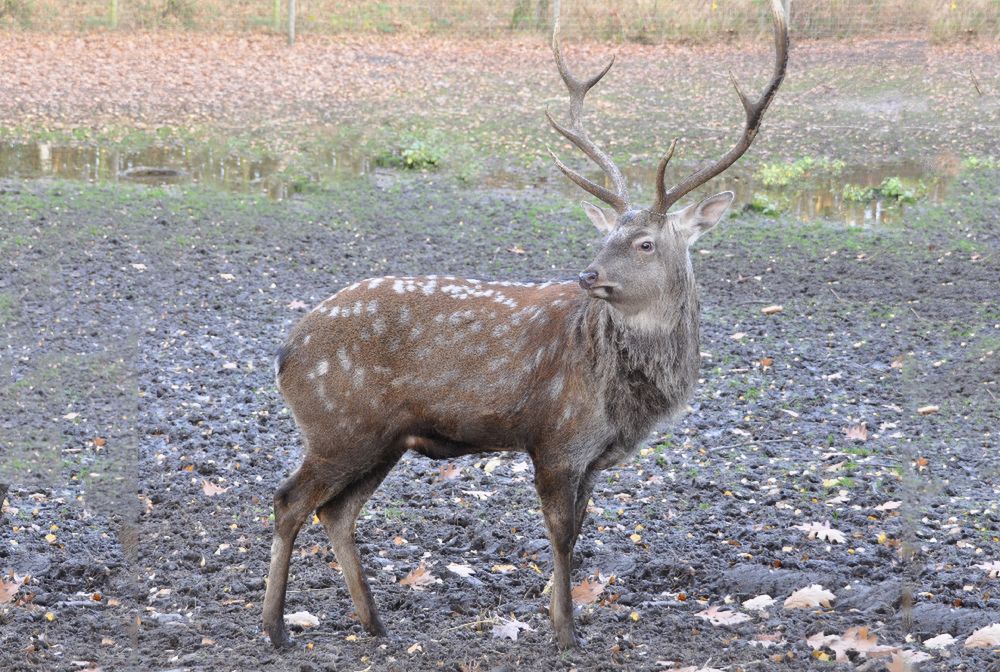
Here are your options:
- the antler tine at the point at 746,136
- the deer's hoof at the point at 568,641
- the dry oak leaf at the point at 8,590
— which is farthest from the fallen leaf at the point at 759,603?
the dry oak leaf at the point at 8,590

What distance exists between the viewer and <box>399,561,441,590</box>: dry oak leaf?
526 centimetres

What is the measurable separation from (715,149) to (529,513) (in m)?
9.93

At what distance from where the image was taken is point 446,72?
18.9m

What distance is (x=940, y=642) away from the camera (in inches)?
175

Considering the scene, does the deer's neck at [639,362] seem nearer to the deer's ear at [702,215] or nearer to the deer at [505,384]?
the deer at [505,384]

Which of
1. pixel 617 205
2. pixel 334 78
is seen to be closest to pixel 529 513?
pixel 617 205

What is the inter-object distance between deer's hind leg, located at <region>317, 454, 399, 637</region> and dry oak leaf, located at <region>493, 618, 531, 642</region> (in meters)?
0.49

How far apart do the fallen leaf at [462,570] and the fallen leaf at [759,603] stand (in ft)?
4.03

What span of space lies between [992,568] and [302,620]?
9.79 feet

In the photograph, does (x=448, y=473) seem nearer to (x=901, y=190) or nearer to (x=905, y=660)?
(x=905, y=660)

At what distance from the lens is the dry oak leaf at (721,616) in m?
4.80

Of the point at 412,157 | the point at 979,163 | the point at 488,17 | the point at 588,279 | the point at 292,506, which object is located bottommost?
the point at 292,506

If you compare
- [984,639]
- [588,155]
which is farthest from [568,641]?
[588,155]

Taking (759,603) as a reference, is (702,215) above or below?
above
